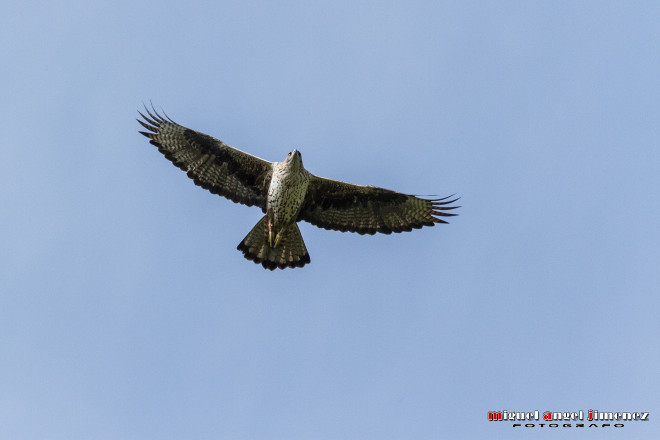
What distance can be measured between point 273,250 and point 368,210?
1.78 meters

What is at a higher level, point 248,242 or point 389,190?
point 389,190

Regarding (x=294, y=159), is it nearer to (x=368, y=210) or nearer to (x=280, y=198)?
(x=280, y=198)

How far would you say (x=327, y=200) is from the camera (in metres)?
14.1

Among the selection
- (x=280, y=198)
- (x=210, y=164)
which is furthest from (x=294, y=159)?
(x=210, y=164)

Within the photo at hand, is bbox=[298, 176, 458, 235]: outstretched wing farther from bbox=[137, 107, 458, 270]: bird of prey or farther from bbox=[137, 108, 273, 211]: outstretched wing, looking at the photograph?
bbox=[137, 108, 273, 211]: outstretched wing

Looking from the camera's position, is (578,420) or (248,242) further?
(248,242)

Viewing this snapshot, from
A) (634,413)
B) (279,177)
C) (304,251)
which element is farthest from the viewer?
(304,251)

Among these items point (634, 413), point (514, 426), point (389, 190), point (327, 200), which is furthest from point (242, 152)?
point (634, 413)

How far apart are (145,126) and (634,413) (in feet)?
29.4

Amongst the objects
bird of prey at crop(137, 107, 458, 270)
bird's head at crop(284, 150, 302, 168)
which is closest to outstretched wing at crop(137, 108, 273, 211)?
bird of prey at crop(137, 107, 458, 270)

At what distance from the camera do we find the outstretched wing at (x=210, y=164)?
1372 cm

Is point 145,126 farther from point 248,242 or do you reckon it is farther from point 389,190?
point 389,190

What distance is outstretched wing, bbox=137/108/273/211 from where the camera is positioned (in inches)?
540

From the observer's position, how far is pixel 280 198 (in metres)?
13.3
